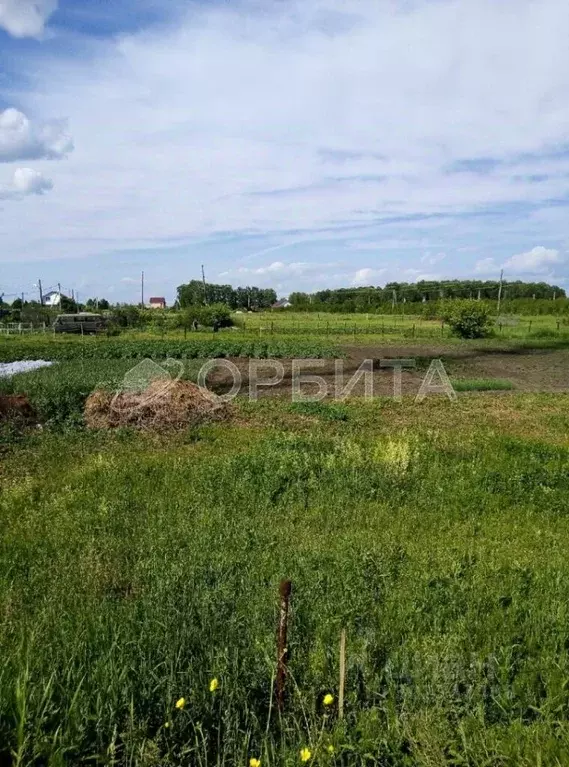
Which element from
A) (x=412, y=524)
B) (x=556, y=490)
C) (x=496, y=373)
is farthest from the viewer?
(x=496, y=373)

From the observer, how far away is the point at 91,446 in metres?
9.85

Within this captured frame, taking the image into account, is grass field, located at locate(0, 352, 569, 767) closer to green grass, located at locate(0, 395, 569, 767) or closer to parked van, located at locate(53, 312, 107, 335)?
green grass, located at locate(0, 395, 569, 767)

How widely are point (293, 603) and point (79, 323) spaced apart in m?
50.4

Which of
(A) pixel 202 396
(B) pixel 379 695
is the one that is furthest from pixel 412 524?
(A) pixel 202 396

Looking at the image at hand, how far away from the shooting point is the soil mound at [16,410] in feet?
36.2

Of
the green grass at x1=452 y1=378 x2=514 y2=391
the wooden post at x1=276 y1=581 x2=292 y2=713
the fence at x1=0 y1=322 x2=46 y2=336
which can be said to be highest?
the wooden post at x1=276 y1=581 x2=292 y2=713

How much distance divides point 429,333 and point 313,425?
31.6 metres

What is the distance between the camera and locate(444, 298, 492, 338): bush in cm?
3847

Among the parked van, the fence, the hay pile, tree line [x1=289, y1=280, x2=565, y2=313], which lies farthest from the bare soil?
tree line [x1=289, y1=280, x2=565, y2=313]

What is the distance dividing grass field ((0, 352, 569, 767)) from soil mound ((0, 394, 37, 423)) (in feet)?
5.96

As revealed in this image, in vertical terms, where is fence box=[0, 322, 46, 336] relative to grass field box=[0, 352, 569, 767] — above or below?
below

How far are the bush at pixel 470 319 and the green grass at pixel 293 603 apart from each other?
30625 millimetres

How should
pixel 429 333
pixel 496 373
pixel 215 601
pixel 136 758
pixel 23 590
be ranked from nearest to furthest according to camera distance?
pixel 136 758 < pixel 215 601 < pixel 23 590 < pixel 496 373 < pixel 429 333

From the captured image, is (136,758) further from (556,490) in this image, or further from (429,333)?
(429,333)
